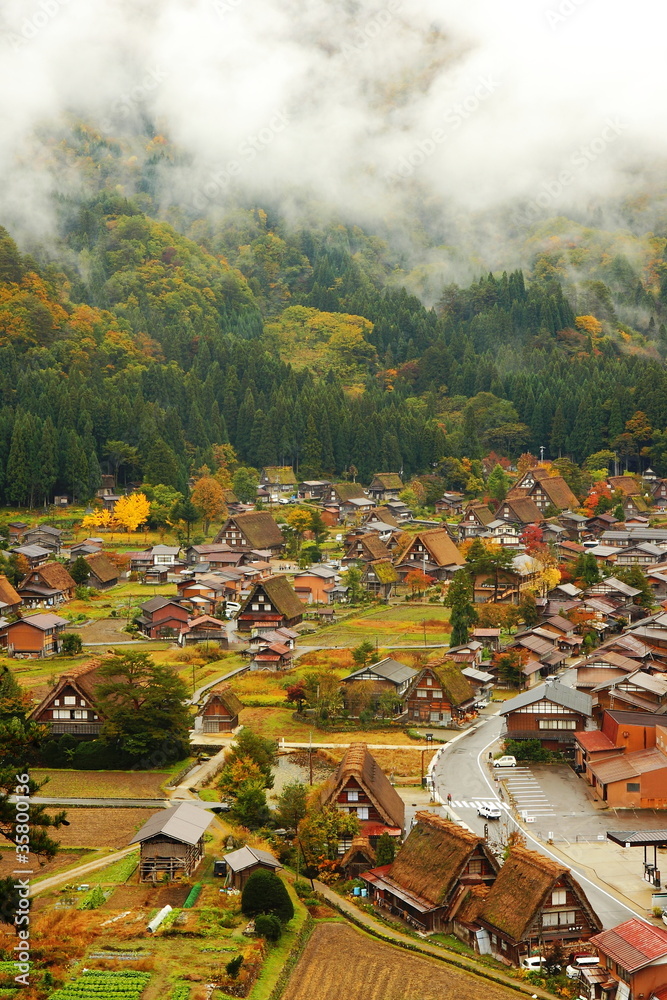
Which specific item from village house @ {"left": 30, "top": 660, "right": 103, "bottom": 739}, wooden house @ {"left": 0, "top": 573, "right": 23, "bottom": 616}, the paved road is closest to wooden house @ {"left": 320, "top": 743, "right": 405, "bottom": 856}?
the paved road

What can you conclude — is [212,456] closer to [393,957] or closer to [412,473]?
[412,473]

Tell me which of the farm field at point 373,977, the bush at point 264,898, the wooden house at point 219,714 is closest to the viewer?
the farm field at point 373,977

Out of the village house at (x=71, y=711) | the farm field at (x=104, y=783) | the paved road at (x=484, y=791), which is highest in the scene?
the village house at (x=71, y=711)

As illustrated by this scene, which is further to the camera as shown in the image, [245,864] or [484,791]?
[484,791]

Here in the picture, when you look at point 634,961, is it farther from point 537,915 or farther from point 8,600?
point 8,600

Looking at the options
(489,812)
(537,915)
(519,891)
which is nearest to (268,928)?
(519,891)

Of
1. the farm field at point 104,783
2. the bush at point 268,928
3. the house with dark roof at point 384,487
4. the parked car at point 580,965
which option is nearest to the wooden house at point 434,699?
the farm field at point 104,783

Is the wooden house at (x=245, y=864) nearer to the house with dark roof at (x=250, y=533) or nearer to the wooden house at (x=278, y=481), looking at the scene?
the house with dark roof at (x=250, y=533)

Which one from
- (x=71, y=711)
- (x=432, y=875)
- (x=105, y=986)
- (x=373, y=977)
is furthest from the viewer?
(x=71, y=711)
